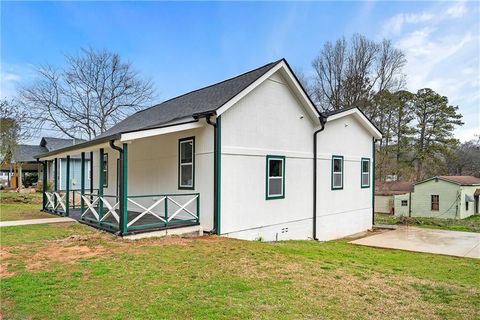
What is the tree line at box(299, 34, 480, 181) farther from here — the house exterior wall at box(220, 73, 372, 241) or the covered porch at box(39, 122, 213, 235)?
the covered porch at box(39, 122, 213, 235)

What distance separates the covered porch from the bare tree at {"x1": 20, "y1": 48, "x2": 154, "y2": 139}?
1823 cm

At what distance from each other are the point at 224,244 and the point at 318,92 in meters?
27.0

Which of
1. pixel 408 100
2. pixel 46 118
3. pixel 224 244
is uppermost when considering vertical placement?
pixel 408 100

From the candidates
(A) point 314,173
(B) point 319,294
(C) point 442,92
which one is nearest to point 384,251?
(A) point 314,173

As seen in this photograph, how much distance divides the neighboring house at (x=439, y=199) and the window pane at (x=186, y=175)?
69.0 feet

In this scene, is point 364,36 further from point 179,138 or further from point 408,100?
point 179,138

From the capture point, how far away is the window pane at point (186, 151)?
9.80 meters

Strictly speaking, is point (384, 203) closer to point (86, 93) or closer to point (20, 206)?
point (20, 206)

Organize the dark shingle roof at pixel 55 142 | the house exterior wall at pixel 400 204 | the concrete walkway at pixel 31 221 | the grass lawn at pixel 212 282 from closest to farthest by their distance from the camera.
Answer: the grass lawn at pixel 212 282, the concrete walkway at pixel 31 221, the house exterior wall at pixel 400 204, the dark shingle roof at pixel 55 142

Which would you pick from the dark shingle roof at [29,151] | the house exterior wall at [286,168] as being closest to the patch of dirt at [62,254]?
the house exterior wall at [286,168]

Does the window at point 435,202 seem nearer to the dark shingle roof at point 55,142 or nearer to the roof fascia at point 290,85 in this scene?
the roof fascia at point 290,85

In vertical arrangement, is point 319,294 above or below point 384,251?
above

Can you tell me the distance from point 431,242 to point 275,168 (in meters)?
6.19

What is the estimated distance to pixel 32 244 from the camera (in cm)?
743
